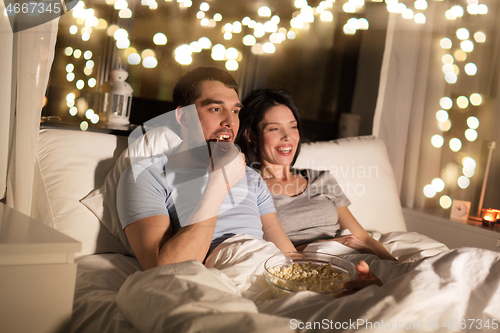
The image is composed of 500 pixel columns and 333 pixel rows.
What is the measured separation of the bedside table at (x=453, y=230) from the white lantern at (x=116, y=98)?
1593 millimetres

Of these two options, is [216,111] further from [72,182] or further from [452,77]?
[452,77]

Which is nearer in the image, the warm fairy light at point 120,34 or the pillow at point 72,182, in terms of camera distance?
the pillow at point 72,182

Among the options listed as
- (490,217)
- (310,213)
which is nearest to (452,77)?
(490,217)

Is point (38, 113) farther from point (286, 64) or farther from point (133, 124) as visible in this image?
point (286, 64)

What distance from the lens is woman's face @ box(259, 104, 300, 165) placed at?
157 cm

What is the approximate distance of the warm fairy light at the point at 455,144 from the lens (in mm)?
2127

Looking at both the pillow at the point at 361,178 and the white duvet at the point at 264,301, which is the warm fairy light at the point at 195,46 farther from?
the white duvet at the point at 264,301

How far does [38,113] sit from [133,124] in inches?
25.9

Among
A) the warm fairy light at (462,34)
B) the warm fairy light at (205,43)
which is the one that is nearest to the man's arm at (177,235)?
the warm fairy light at (205,43)

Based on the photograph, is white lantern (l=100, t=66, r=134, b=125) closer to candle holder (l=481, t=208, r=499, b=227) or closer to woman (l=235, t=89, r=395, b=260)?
woman (l=235, t=89, r=395, b=260)

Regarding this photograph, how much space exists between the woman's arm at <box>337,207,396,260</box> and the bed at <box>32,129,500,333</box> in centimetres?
7

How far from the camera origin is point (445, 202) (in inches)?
84.5

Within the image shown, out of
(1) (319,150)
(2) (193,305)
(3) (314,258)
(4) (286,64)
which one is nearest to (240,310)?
(2) (193,305)

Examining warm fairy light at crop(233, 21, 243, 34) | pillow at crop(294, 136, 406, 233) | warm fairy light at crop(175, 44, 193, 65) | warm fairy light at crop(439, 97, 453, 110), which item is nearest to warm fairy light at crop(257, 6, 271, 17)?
warm fairy light at crop(233, 21, 243, 34)
